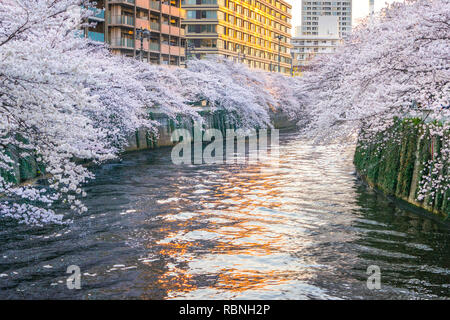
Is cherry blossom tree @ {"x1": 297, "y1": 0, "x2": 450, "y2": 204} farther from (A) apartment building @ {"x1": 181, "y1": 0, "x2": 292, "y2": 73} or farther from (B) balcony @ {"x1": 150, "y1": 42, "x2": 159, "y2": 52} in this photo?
(A) apartment building @ {"x1": 181, "y1": 0, "x2": 292, "y2": 73}

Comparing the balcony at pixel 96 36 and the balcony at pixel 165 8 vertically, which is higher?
the balcony at pixel 165 8

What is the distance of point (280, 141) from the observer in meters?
61.5

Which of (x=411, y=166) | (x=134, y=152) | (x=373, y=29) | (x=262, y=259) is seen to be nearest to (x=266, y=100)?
(x=134, y=152)

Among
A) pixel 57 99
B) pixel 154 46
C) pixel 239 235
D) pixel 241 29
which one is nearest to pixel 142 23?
pixel 154 46

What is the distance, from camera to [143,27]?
87.2 m

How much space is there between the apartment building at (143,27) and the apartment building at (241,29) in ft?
14.0

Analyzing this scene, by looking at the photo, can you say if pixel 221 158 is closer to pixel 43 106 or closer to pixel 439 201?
pixel 439 201

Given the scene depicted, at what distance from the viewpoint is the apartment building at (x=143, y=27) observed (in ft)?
259

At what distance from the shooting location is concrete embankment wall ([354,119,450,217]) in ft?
68.9

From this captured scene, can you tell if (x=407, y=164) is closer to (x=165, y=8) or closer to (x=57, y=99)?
(x=57, y=99)

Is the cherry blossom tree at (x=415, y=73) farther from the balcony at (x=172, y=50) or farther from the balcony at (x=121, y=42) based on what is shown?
the balcony at (x=172, y=50)

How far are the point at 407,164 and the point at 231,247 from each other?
964 cm

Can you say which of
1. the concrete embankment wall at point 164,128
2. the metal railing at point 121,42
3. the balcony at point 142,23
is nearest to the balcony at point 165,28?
the balcony at point 142,23
